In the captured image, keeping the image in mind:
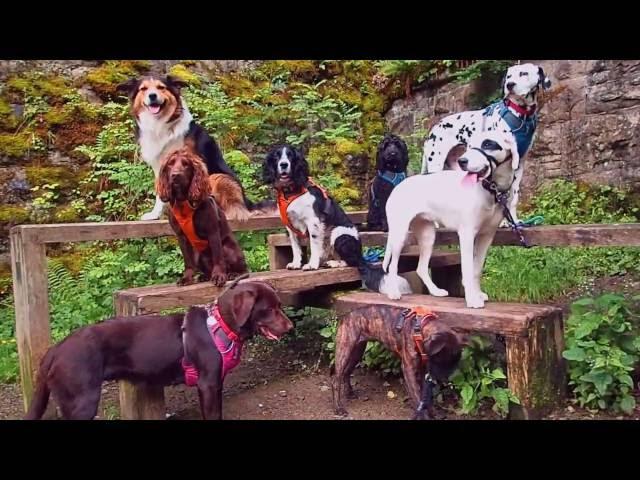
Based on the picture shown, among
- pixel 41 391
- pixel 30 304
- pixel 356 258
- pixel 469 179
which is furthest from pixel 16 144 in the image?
pixel 469 179

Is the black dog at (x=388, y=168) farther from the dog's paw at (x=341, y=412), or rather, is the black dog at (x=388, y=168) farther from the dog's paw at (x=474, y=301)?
the dog's paw at (x=341, y=412)

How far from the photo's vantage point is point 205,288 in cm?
379

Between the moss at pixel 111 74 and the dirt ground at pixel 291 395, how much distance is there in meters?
4.52

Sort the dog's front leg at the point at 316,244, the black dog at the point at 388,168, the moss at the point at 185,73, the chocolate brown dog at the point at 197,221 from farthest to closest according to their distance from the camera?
the moss at the point at 185,73
the black dog at the point at 388,168
the dog's front leg at the point at 316,244
the chocolate brown dog at the point at 197,221

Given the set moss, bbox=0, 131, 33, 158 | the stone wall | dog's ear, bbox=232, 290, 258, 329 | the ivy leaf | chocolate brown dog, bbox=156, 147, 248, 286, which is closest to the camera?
dog's ear, bbox=232, 290, 258, 329

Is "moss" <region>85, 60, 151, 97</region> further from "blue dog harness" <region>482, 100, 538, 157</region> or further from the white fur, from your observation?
"blue dog harness" <region>482, 100, 538, 157</region>

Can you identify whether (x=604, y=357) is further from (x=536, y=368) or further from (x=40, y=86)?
(x=40, y=86)

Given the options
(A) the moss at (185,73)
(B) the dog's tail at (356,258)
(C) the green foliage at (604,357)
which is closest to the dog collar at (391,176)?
(B) the dog's tail at (356,258)

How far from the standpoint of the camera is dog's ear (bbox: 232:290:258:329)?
315cm

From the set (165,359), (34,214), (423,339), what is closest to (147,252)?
(34,214)

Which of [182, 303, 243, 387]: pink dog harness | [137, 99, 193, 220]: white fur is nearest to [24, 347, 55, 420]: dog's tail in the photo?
[182, 303, 243, 387]: pink dog harness

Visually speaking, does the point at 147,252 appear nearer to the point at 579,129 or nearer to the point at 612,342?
the point at 612,342

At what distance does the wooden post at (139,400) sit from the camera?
357cm

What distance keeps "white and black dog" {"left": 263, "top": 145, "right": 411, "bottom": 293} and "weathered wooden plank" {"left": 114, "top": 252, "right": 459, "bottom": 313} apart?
0.14 meters
